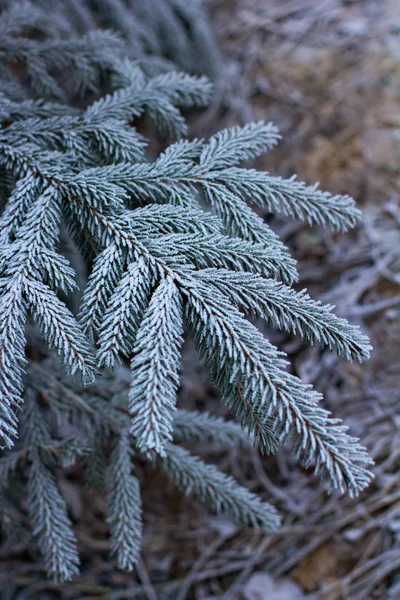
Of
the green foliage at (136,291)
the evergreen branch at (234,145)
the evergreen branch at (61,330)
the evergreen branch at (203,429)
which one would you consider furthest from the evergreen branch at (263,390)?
the evergreen branch at (203,429)

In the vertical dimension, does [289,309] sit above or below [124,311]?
above

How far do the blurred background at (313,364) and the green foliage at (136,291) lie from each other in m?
0.46

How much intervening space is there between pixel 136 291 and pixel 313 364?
1.10m

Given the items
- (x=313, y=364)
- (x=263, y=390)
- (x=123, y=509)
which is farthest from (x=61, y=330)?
(x=313, y=364)

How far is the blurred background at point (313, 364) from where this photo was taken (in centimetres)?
145

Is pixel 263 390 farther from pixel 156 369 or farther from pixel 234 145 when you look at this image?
pixel 234 145

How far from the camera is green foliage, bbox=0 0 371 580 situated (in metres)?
0.71

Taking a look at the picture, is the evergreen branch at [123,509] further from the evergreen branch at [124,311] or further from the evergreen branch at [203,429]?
the evergreen branch at [124,311]

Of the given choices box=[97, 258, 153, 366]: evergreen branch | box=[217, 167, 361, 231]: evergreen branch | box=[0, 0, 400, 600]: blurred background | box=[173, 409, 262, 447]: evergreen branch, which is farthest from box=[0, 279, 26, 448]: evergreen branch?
box=[0, 0, 400, 600]: blurred background

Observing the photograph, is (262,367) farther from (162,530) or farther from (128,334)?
(162,530)

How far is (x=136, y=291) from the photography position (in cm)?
76

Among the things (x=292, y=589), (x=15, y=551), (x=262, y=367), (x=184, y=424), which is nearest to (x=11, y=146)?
(x=262, y=367)

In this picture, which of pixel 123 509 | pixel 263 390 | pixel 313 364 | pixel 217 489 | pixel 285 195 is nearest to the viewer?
pixel 263 390

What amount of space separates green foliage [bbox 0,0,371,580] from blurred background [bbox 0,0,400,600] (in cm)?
46
